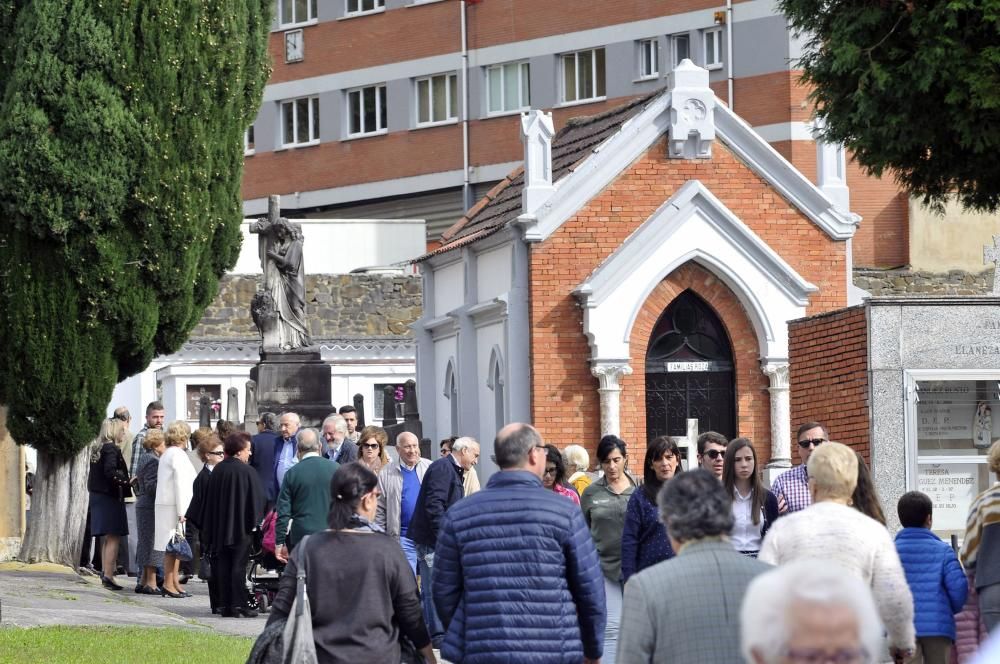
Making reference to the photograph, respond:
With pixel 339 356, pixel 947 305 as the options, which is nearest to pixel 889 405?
pixel 947 305

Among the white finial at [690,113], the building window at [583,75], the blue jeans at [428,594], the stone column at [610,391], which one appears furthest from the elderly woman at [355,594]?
the building window at [583,75]

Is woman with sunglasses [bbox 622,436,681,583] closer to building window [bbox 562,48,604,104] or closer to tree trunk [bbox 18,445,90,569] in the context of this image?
tree trunk [bbox 18,445,90,569]

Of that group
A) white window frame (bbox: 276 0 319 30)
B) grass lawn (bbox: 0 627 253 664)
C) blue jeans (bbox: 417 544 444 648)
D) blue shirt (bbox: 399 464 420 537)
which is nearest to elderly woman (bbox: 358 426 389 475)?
blue shirt (bbox: 399 464 420 537)

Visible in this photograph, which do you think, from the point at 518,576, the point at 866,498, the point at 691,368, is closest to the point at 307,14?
the point at 691,368

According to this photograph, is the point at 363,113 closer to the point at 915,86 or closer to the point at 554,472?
the point at 915,86

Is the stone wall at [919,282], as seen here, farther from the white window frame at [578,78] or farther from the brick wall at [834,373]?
the brick wall at [834,373]

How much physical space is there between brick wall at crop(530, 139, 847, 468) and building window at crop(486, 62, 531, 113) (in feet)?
78.2

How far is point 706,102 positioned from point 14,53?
11.4 meters

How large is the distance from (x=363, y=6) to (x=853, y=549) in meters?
49.5

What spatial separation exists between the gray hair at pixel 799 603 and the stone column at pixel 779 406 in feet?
83.1

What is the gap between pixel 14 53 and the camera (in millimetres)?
22250

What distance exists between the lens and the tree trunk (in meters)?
22.4

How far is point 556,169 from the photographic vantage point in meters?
31.6

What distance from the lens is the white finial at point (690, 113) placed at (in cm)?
2955
